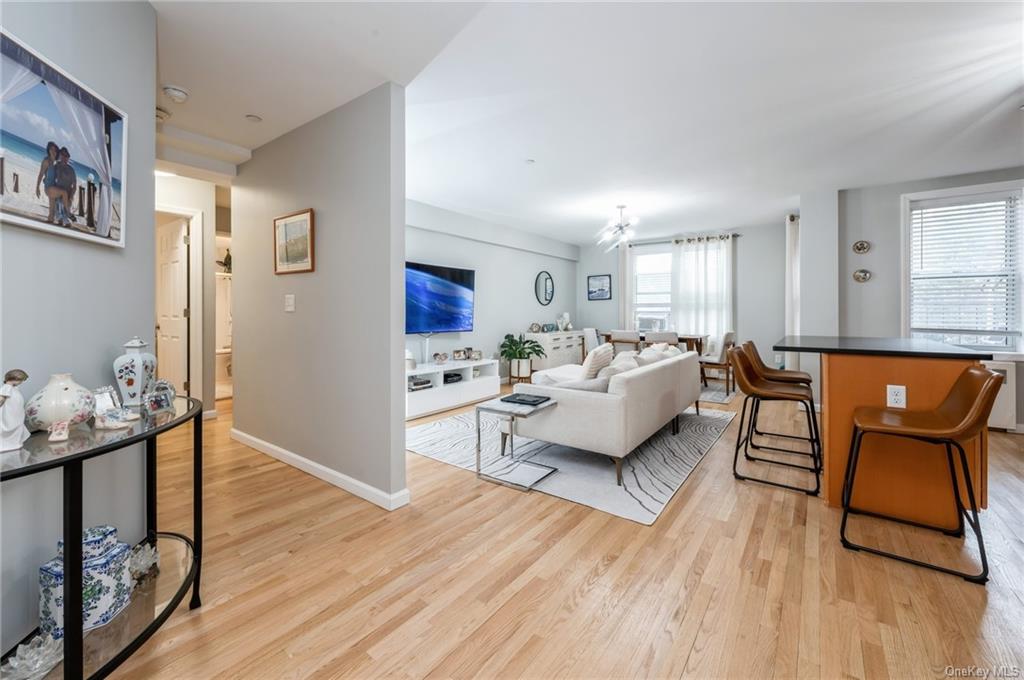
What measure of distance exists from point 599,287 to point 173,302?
6472 mm

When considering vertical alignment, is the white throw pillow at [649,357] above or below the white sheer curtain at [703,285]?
below

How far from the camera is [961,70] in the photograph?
2398 millimetres

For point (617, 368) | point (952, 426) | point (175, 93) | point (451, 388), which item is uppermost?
point (175, 93)

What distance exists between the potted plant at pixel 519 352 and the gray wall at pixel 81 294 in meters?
4.89

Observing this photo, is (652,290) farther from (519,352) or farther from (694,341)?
(519,352)

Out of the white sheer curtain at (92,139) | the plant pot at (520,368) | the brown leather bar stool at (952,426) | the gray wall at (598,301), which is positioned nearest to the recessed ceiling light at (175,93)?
the white sheer curtain at (92,139)

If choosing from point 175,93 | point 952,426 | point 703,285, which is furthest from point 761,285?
point 175,93

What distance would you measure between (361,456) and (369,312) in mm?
884

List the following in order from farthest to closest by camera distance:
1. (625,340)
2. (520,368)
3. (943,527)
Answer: (625,340)
(520,368)
(943,527)

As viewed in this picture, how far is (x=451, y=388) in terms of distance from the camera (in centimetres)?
494

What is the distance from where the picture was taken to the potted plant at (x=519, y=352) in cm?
638

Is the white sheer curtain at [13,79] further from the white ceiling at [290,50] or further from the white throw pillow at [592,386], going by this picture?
the white throw pillow at [592,386]

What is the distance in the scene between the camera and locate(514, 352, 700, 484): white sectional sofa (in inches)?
109

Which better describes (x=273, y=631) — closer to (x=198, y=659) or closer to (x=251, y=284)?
(x=198, y=659)
